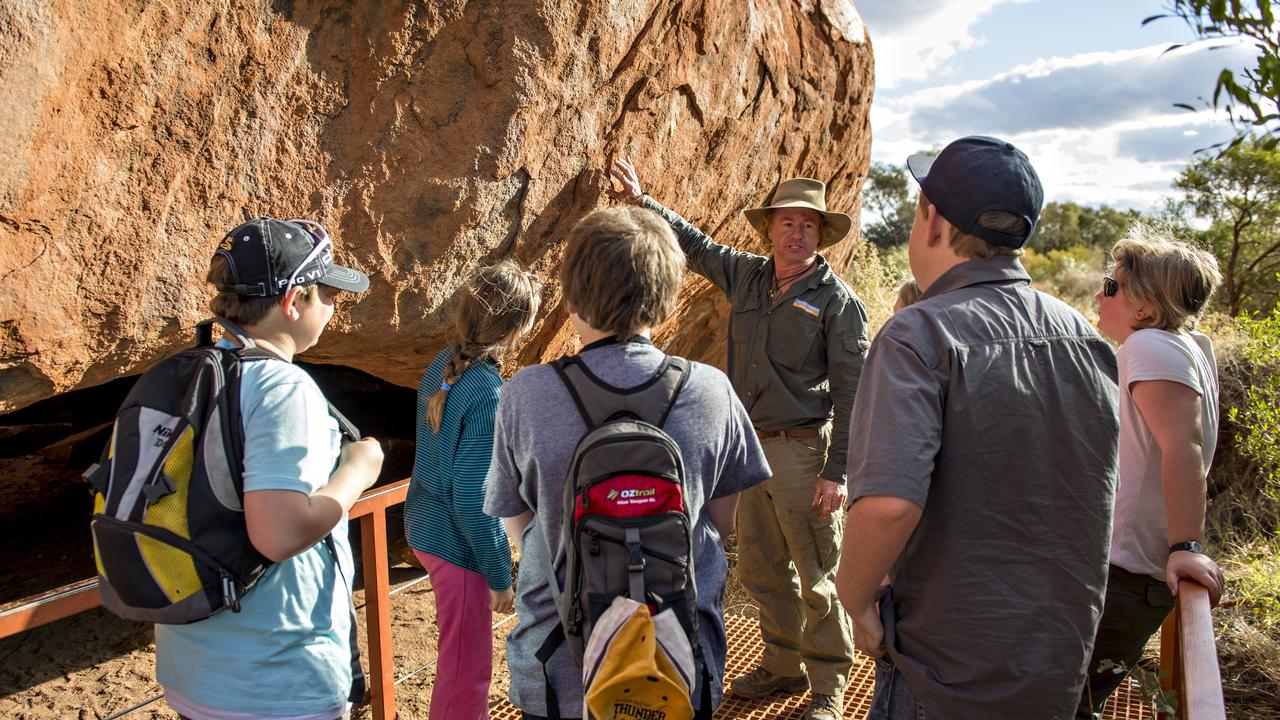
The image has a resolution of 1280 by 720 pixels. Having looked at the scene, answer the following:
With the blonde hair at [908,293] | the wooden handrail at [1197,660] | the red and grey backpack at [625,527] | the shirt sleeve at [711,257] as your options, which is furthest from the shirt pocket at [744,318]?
the red and grey backpack at [625,527]

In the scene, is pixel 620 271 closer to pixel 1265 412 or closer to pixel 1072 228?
pixel 1265 412

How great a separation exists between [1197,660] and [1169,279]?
1.14 meters

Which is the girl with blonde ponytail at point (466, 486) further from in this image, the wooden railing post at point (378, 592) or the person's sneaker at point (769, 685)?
the person's sneaker at point (769, 685)

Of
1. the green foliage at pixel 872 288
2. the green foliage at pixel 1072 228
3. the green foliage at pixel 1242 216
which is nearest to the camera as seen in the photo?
the green foliage at pixel 872 288

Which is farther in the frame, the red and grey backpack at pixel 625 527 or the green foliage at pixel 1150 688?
the green foliage at pixel 1150 688

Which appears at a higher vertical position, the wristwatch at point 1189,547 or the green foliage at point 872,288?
the wristwatch at point 1189,547

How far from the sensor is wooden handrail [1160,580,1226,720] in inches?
64.3

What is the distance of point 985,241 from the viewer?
1.83 m

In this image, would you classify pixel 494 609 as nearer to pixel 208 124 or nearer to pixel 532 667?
pixel 532 667

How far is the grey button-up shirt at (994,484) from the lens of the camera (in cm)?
170

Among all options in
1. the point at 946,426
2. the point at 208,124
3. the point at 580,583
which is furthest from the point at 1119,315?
the point at 208,124

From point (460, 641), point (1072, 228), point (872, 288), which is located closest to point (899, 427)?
point (460, 641)

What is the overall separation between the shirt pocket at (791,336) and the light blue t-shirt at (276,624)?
210cm

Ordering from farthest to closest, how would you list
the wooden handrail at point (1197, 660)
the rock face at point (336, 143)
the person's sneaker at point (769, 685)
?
the person's sneaker at point (769, 685) → the rock face at point (336, 143) → the wooden handrail at point (1197, 660)
